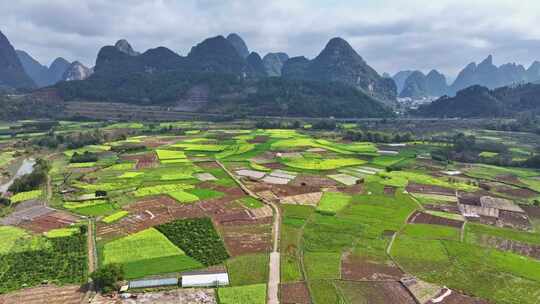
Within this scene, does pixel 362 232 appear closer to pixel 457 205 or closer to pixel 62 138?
pixel 457 205

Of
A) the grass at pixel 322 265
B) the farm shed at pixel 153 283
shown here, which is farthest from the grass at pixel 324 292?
the farm shed at pixel 153 283

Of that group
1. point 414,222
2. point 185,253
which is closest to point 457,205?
point 414,222

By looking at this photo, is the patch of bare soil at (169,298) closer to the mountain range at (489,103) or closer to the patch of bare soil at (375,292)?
Result: the patch of bare soil at (375,292)

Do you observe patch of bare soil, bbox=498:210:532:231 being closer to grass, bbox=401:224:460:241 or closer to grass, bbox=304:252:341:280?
grass, bbox=401:224:460:241

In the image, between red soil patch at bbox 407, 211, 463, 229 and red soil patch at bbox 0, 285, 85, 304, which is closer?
red soil patch at bbox 0, 285, 85, 304

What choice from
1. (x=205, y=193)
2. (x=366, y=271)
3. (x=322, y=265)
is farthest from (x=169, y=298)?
(x=205, y=193)

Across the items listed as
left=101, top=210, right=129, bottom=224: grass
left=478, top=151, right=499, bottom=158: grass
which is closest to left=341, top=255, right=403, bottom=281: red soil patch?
left=101, top=210, right=129, bottom=224: grass
